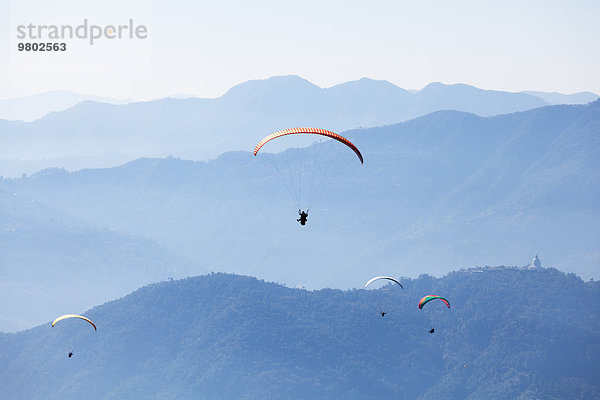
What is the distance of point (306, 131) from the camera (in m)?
79.8

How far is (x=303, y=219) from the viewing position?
298 feet

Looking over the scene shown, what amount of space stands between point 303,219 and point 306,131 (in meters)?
13.8

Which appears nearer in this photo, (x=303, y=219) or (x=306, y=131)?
(x=306, y=131)
